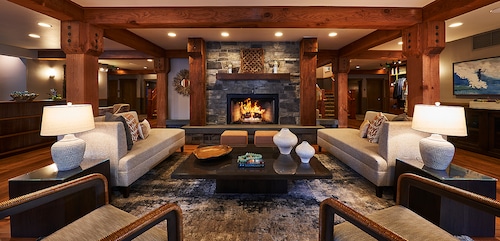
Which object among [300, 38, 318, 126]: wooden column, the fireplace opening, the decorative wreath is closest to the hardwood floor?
the fireplace opening

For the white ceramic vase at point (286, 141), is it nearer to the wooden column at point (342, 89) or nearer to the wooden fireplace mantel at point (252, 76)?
the wooden fireplace mantel at point (252, 76)

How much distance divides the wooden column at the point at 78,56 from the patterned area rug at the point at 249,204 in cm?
155

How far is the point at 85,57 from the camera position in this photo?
377cm

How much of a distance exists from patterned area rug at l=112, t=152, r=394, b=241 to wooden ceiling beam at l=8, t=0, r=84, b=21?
2327mm

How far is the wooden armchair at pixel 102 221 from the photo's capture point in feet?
3.74

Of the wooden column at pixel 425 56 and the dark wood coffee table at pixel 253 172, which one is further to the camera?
the wooden column at pixel 425 56

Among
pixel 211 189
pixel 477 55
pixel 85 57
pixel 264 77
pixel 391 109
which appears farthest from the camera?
pixel 391 109

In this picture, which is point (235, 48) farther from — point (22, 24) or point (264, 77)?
point (22, 24)

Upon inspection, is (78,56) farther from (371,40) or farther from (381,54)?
(381,54)

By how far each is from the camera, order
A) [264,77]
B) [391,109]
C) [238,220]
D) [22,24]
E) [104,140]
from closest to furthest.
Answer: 1. [238,220]
2. [104,140]
3. [22,24]
4. [264,77]
5. [391,109]

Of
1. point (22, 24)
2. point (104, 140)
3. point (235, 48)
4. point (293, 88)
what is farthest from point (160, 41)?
point (104, 140)

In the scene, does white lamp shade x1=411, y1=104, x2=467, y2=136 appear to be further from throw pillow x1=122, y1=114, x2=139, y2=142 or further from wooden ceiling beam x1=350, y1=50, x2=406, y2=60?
wooden ceiling beam x1=350, y1=50, x2=406, y2=60

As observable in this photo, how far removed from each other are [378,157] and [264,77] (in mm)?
3715

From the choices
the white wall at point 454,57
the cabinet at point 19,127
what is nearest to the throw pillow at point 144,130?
the cabinet at point 19,127
